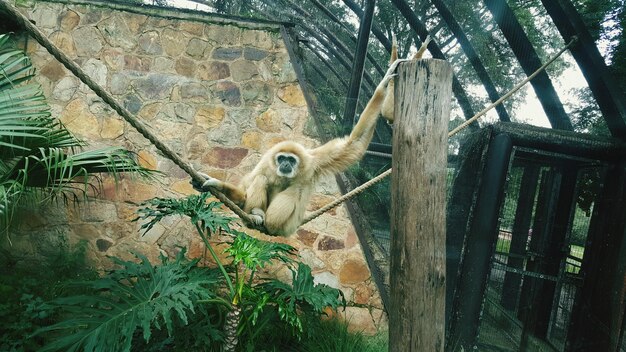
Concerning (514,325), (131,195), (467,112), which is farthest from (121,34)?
(514,325)

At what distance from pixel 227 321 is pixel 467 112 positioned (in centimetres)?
314

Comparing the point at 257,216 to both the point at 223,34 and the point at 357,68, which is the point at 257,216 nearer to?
the point at 357,68

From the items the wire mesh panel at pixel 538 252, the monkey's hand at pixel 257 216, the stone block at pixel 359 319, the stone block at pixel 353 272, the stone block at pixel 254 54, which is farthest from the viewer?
the stone block at pixel 254 54

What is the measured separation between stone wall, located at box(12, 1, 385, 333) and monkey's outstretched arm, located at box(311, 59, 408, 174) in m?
1.38

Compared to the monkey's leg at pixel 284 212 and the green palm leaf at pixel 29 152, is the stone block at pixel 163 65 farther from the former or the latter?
the monkey's leg at pixel 284 212

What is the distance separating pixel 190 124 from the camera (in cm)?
445

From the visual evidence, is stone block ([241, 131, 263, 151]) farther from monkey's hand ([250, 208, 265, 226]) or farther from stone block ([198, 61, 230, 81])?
monkey's hand ([250, 208, 265, 226])

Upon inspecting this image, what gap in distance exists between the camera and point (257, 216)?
9.29 ft

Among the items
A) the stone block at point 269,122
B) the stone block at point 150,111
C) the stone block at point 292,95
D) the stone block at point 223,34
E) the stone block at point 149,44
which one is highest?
the stone block at point 223,34

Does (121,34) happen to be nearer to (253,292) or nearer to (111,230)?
(111,230)

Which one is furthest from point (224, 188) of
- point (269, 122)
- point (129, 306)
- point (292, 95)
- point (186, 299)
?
point (292, 95)

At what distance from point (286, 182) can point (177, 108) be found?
2.16 meters

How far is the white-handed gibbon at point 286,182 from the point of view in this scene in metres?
2.84

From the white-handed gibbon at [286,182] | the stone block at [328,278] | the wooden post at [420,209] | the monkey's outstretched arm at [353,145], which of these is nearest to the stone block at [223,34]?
the white-handed gibbon at [286,182]
